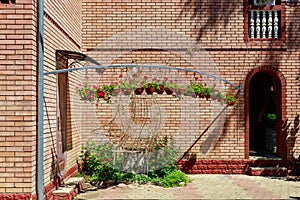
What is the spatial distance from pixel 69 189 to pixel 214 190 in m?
3.10

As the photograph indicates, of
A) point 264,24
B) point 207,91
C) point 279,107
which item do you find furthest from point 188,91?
point 264,24

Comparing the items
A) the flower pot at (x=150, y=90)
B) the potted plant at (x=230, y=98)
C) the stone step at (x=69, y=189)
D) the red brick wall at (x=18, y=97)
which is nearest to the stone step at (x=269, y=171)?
the potted plant at (x=230, y=98)

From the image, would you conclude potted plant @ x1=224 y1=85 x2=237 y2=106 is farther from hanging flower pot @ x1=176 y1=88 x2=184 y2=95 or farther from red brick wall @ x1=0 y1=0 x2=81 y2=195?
red brick wall @ x1=0 y1=0 x2=81 y2=195

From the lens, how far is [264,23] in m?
9.24

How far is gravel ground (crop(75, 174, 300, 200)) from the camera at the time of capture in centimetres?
703

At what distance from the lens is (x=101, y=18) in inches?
365

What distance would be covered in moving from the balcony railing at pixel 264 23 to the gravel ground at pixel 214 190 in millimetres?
3797

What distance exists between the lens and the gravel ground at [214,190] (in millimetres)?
7030

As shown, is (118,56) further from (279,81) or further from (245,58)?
(279,81)

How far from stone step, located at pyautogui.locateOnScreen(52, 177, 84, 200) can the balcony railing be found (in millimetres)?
5821

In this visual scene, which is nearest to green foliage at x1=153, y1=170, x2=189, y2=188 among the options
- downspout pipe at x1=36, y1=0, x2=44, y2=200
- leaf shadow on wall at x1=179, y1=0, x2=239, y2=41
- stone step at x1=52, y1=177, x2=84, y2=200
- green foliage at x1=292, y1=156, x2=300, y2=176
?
stone step at x1=52, y1=177, x2=84, y2=200

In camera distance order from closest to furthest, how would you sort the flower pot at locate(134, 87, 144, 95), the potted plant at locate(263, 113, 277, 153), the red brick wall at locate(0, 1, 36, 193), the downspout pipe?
1. the red brick wall at locate(0, 1, 36, 193)
2. the downspout pipe
3. the flower pot at locate(134, 87, 144, 95)
4. the potted plant at locate(263, 113, 277, 153)

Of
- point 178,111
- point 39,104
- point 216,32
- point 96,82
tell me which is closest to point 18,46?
point 39,104

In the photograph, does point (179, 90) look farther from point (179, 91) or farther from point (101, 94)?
point (101, 94)
